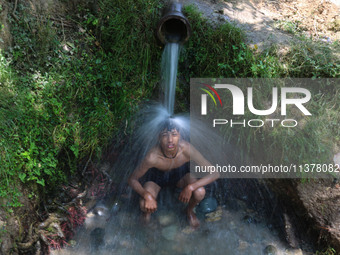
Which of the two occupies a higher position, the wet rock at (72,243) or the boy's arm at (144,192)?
the boy's arm at (144,192)

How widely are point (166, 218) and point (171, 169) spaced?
71cm

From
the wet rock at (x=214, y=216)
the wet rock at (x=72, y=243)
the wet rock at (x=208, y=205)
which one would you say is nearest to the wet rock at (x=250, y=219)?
the wet rock at (x=214, y=216)

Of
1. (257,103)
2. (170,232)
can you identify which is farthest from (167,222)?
(257,103)

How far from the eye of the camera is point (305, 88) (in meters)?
4.36

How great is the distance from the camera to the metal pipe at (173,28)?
4.38 meters

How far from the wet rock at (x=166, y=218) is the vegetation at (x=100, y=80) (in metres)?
1.32

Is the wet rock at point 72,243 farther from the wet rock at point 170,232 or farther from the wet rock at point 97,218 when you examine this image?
the wet rock at point 170,232

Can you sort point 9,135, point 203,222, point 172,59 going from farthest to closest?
point 172,59, point 203,222, point 9,135

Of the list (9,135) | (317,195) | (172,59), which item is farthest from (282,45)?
(9,135)

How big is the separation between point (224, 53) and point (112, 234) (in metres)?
3.11

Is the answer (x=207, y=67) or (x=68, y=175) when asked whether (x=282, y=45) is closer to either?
(x=207, y=67)

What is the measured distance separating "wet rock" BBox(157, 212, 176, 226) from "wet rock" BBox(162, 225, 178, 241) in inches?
3.3

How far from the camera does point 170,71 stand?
4602mm

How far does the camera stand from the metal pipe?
4379 millimetres
